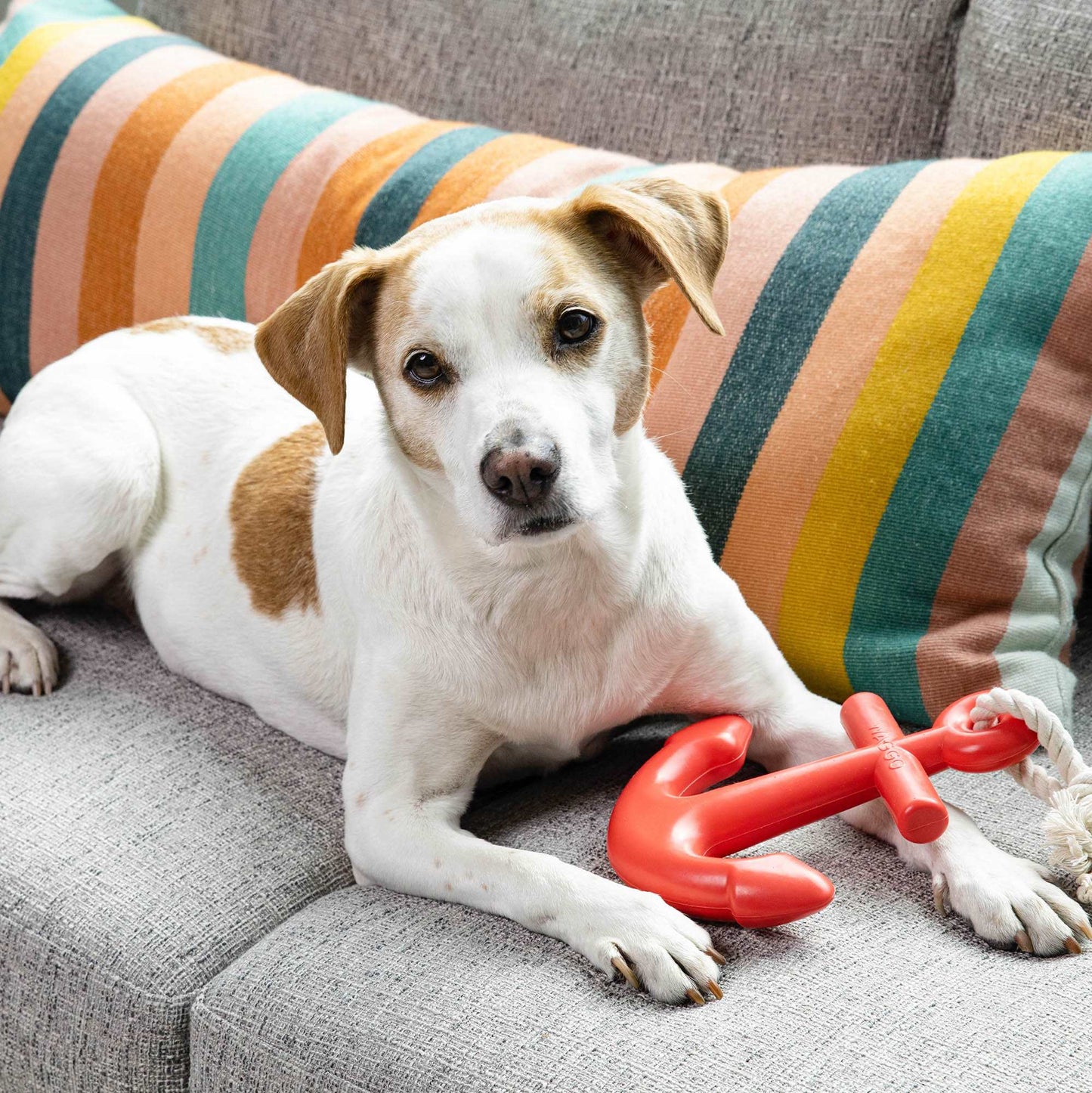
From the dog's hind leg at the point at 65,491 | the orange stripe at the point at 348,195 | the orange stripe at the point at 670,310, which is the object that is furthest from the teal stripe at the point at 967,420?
the dog's hind leg at the point at 65,491

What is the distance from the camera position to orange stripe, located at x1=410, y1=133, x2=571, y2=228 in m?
2.29

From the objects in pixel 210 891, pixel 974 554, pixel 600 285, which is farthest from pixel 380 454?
pixel 974 554

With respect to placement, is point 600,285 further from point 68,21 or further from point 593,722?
point 68,21

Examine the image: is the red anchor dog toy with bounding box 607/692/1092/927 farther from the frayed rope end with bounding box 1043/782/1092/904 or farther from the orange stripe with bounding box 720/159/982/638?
the orange stripe with bounding box 720/159/982/638

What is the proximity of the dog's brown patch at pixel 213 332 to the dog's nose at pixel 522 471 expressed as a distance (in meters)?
1.01

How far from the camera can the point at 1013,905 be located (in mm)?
1419

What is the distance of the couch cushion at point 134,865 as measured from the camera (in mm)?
1569

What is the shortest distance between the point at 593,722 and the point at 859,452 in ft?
1.83

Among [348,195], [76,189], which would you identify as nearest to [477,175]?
[348,195]

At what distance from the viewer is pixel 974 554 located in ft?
5.76

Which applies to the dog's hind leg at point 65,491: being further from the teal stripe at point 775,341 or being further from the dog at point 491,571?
the teal stripe at point 775,341

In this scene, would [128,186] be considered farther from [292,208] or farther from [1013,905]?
[1013,905]

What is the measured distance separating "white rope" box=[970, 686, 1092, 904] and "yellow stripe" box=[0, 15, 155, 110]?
2.54m

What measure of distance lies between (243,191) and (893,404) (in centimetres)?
145
